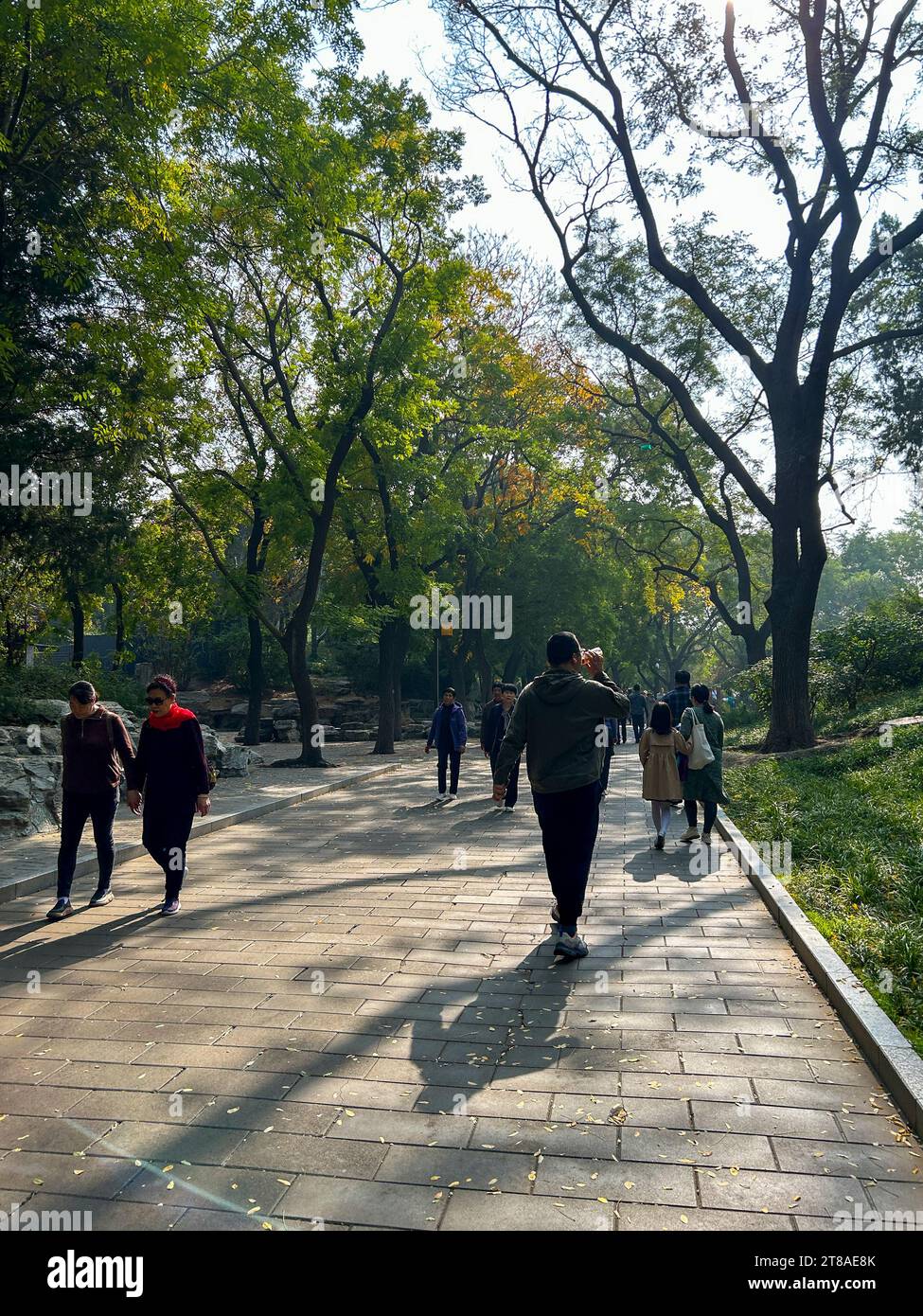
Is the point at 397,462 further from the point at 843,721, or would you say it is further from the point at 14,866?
the point at 14,866

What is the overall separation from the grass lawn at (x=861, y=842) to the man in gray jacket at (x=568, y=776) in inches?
64.0

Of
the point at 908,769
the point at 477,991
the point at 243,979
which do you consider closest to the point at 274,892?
the point at 243,979

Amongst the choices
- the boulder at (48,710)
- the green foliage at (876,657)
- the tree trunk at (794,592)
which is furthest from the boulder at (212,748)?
the green foliage at (876,657)

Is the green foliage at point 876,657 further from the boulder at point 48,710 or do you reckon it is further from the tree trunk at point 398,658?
the boulder at point 48,710

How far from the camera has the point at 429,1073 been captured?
4.12m

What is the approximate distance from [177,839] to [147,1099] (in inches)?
143

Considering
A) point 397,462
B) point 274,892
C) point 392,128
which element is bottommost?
point 274,892

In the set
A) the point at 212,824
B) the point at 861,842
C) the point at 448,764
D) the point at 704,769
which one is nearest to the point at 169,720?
the point at 212,824

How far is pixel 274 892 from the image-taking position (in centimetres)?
792

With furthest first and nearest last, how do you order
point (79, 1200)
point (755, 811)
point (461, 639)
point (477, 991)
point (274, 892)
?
point (461, 639), point (755, 811), point (274, 892), point (477, 991), point (79, 1200)

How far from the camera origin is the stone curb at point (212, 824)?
776 centimetres

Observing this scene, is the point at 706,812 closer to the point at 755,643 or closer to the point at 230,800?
the point at 230,800

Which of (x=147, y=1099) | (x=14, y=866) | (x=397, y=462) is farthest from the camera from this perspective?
(x=397, y=462)

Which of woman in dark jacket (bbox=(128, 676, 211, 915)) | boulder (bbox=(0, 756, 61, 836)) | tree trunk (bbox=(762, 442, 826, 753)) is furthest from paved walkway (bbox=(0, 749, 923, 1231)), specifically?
tree trunk (bbox=(762, 442, 826, 753))
